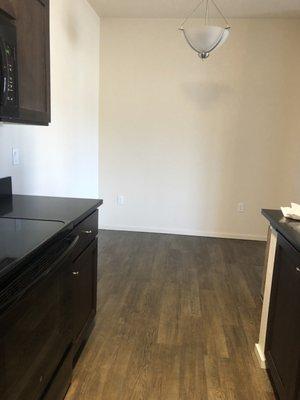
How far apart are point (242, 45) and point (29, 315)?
410 centimetres

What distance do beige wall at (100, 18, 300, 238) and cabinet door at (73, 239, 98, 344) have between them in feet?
8.43

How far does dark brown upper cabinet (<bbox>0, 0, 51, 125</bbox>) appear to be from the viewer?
5.38 ft

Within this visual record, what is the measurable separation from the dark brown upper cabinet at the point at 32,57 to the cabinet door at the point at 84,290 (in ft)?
2.71

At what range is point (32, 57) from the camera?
180cm

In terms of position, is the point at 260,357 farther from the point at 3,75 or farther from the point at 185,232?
the point at 185,232

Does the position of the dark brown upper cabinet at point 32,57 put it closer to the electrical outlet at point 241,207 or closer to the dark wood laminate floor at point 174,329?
the dark wood laminate floor at point 174,329

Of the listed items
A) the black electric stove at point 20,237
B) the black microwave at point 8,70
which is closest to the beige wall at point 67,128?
the black microwave at point 8,70

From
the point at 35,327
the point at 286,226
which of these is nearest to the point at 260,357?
the point at 286,226

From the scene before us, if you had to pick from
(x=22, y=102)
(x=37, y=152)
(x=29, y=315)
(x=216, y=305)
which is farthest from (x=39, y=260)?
(x=216, y=305)

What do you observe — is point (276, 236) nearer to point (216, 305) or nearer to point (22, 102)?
point (216, 305)

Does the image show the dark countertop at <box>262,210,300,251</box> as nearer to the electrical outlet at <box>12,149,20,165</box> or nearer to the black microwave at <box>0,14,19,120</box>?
the black microwave at <box>0,14,19,120</box>

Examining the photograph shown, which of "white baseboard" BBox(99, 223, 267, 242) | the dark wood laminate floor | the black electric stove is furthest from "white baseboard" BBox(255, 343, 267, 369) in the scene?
"white baseboard" BBox(99, 223, 267, 242)

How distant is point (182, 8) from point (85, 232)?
312 cm

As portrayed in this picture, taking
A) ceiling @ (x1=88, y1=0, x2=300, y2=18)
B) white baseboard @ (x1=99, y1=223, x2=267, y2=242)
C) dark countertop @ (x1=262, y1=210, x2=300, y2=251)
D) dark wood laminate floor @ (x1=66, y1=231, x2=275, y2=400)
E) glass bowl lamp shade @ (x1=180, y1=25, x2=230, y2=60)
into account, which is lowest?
dark wood laminate floor @ (x1=66, y1=231, x2=275, y2=400)
